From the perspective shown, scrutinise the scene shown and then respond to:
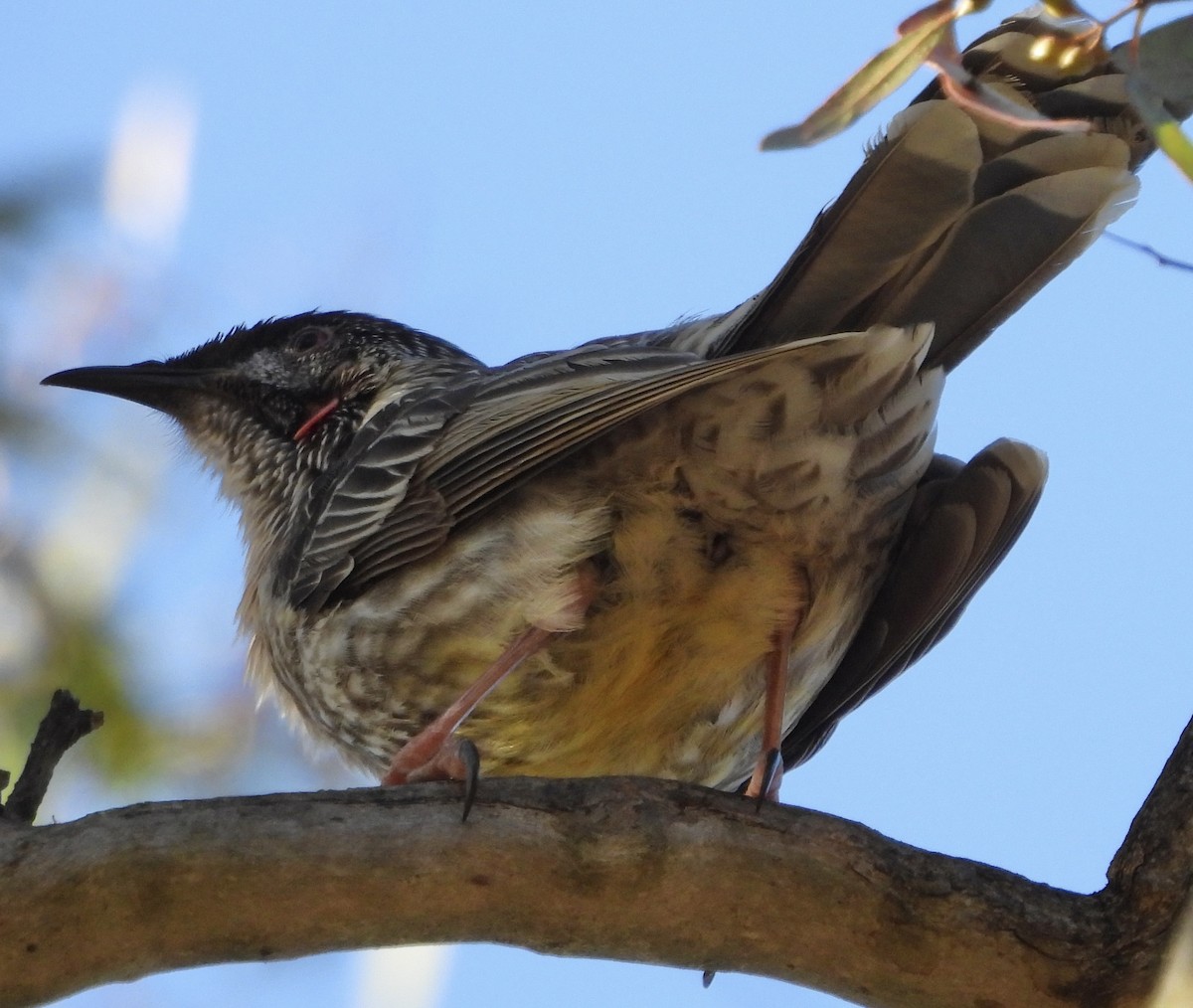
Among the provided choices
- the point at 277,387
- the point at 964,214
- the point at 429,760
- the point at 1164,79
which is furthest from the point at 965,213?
the point at 277,387

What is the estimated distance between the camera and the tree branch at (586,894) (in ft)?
8.09

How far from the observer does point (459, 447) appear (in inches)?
146

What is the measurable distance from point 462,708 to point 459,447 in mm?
613

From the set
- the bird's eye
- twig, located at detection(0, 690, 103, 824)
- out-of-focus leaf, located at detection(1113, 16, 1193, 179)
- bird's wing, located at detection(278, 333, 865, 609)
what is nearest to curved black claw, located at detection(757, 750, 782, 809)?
bird's wing, located at detection(278, 333, 865, 609)

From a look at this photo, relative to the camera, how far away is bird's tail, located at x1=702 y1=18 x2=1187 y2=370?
3.08 meters

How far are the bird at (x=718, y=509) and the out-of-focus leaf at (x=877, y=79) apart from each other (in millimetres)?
938

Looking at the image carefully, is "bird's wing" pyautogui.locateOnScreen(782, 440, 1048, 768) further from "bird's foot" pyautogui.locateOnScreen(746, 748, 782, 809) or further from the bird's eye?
the bird's eye

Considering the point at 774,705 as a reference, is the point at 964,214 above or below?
above

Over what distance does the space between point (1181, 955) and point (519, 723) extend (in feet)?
5.66

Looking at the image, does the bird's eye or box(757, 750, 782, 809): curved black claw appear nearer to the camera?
box(757, 750, 782, 809): curved black claw

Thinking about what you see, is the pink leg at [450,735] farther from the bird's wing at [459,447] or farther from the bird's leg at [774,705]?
the bird's leg at [774,705]

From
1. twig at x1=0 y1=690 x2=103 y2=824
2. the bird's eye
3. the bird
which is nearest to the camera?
twig at x1=0 y1=690 x2=103 y2=824

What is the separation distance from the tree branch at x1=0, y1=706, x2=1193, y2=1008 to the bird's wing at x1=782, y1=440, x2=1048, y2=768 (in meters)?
1.06

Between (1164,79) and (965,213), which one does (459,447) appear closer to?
(965,213)
